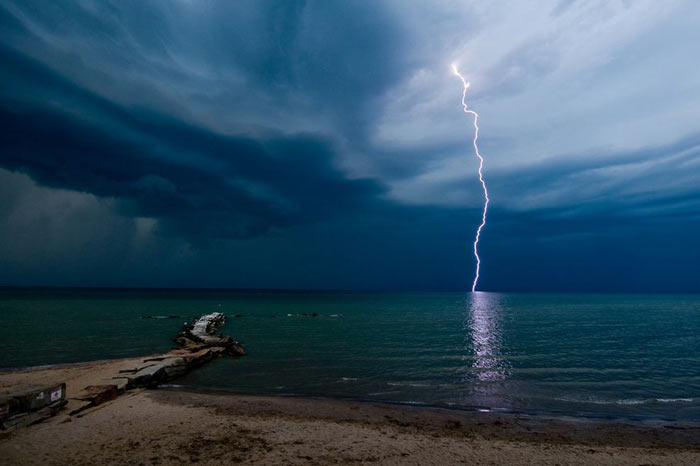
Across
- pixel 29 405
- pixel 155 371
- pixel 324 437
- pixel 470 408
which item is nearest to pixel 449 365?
A: pixel 470 408

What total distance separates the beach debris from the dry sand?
15.5 inches

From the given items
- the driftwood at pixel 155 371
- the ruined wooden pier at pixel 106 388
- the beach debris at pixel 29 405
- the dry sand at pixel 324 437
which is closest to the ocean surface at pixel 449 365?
the driftwood at pixel 155 371

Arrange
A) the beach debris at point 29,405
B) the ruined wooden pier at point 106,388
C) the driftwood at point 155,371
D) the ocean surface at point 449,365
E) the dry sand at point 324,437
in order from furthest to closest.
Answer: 1. the ocean surface at point 449,365
2. the driftwood at point 155,371
3. the ruined wooden pier at point 106,388
4. the beach debris at point 29,405
5. the dry sand at point 324,437

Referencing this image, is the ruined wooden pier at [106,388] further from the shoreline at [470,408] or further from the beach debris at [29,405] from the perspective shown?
the shoreline at [470,408]

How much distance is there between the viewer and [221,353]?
29.1m

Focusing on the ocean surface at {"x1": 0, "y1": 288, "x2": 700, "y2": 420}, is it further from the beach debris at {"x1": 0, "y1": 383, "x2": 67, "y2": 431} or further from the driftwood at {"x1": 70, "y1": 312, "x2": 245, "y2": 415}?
the beach debris at {"x1": 0, "y1": 383, "x2": 67, "y2": 431}

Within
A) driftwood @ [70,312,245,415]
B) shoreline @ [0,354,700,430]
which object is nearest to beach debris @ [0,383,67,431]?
driftwood @ [70,312,245,415]

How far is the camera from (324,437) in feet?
38.9

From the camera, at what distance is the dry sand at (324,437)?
10281 millimetres

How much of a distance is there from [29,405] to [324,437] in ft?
34.3

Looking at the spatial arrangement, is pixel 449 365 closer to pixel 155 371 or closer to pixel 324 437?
pixel 324 437

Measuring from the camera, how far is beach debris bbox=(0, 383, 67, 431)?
1141cm

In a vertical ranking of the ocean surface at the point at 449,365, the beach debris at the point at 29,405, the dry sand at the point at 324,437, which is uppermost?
the beach debris at the point at 29,405

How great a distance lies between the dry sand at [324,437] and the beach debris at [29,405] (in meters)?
0.39
